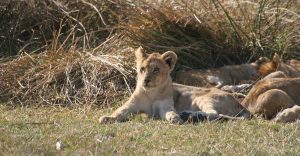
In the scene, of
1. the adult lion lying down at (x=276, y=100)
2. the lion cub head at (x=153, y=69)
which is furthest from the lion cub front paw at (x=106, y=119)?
the adult lion lying down at (x=276, y=100)

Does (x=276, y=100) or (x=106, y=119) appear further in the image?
(x=276, y=100)

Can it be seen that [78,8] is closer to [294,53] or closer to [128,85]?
[128,85]

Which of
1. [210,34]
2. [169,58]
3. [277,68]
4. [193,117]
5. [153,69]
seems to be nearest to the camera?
[193,117]

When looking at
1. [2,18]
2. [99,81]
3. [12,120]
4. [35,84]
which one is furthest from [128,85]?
[2,18]

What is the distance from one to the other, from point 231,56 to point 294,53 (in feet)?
2.87

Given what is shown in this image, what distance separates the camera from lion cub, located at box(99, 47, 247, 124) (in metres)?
8.77

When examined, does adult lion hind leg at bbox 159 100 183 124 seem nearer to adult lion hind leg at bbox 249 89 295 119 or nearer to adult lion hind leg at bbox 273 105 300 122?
adult lion hind leg at bbox 249 89 295 119

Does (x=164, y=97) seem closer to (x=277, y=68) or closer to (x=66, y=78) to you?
(x=66, y=78)

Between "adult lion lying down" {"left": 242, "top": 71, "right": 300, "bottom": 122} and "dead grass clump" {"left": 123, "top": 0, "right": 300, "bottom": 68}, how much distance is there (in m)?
1.70

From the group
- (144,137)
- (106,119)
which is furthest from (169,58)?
(144,137)

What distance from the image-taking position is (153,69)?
894 cm

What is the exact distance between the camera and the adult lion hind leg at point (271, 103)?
870 cm

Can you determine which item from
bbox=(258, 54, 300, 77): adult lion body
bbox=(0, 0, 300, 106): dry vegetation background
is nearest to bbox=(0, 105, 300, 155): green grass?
bbox=(0, 0, 300, 106): dry vegetation background

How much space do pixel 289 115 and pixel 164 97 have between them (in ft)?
4.79
